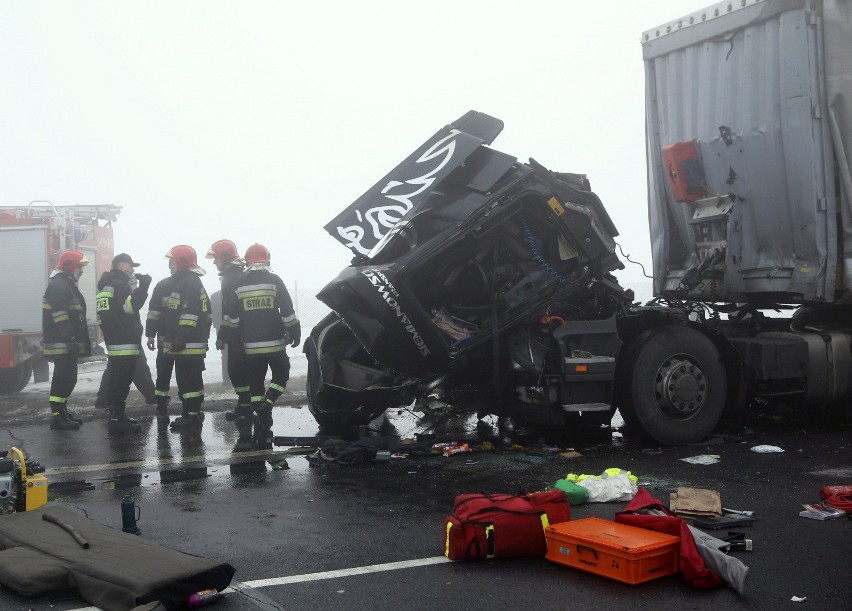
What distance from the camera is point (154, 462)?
25.8ft

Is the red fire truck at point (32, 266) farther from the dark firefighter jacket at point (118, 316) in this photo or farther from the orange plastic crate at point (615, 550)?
the orange plastic crate at point (615, 550)

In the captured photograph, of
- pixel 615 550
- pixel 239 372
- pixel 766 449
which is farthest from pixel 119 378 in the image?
pixel 615 550

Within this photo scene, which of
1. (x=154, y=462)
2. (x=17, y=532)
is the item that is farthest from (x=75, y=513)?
(x=154, y=462)

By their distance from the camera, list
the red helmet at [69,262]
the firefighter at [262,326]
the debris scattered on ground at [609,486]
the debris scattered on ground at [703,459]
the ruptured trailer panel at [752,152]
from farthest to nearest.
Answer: the red helmet at [69,262]
the firefighter at [262,326]
the ruptured trailer panel at [752,152]
the debris scattered on ground at [703,459]
the debris scattered on ground at [609,486]

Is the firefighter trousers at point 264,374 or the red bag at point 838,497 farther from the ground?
the firefighter trousers at point 264,374

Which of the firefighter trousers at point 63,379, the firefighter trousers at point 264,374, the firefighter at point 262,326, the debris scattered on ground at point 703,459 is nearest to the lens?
the debris scattered on ground at point 703,459

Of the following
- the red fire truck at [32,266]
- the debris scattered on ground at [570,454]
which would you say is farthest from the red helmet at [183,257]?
the debris scattered on ground at [570,454]

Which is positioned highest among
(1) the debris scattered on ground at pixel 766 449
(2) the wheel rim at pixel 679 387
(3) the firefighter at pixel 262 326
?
(3) the firefighter at pixel 262 326

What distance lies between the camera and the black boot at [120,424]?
9.55 metres

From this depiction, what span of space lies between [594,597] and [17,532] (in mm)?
2886

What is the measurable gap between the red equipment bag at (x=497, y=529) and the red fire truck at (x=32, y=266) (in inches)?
397

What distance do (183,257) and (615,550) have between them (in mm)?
7074

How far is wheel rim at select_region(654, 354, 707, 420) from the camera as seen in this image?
790 centimetres

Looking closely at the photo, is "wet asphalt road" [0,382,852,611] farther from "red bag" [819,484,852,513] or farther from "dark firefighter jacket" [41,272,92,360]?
"dark firefighter jacket" [41,272,92,360]
